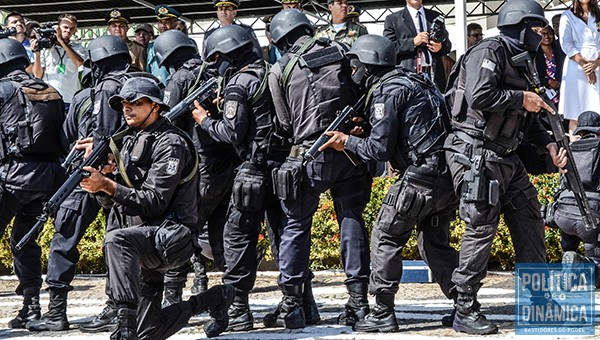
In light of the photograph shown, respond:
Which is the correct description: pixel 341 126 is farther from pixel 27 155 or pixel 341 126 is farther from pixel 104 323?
pixel 27 155

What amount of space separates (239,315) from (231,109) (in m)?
1.65

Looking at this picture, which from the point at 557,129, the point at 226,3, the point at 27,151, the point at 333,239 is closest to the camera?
the point at 557,129

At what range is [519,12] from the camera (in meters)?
7.71

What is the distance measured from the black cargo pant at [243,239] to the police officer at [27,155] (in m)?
1.75

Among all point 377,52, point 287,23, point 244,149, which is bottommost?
point 244,149

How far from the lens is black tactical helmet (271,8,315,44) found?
342 inches

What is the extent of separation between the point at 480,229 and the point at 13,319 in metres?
4.20

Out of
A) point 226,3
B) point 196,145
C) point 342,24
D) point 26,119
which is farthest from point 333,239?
point 26,119

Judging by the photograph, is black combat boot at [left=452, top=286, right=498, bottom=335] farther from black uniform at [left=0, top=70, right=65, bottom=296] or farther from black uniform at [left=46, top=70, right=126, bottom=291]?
black uniform at [left=0, top=70, right=65, bottom=296]

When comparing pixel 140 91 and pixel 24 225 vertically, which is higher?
pixel 140 91

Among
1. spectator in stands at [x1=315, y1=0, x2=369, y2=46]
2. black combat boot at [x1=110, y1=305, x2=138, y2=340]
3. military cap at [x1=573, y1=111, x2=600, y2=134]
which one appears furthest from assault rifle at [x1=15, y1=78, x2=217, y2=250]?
military cap at [x1=573, y1=111, x2=600, y2=134]

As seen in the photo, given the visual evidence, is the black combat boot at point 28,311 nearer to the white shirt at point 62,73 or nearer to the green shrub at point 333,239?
the green shrub at point 333,239

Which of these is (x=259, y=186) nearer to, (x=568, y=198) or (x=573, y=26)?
(x=568, y=198)

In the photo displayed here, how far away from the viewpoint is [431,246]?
8258 millimetres
